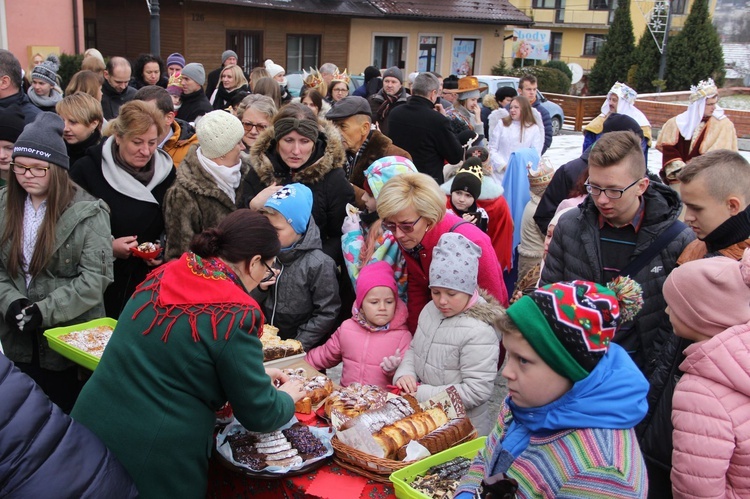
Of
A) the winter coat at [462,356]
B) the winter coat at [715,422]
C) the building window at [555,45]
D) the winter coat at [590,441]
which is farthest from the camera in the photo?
the building window at [555,45]

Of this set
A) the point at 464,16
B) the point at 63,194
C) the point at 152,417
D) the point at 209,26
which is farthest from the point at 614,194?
the point at 464,16

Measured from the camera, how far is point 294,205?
13.8 ft

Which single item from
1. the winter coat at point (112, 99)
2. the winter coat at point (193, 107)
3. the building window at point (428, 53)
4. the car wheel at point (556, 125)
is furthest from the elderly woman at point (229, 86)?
the building window at point (428, 53)

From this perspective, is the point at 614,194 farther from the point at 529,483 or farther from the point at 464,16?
the point at 464,16

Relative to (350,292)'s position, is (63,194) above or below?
above

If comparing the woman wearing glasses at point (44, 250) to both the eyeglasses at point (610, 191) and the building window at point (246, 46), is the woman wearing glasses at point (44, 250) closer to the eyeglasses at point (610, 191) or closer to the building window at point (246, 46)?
the eyeglasses at point (610, 191)

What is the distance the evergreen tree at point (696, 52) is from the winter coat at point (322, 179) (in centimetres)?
2665

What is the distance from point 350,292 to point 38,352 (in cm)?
198

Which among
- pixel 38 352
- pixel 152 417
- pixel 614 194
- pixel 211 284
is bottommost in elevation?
pixel 38 352

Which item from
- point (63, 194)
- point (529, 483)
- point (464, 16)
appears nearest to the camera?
point (529, 483)

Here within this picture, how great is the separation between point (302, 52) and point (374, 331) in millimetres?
Result: 22530

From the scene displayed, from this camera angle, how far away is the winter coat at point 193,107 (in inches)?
309

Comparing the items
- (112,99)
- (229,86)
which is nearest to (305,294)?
(112,99)

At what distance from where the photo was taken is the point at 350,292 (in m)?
4.92
